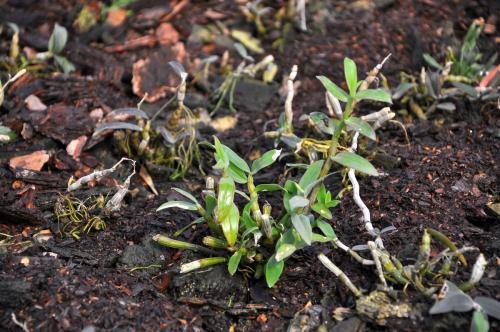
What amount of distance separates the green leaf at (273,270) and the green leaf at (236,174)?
31 centimetres

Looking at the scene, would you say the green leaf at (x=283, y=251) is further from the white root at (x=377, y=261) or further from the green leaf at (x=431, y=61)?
the green leaf at (x=431, y=61)

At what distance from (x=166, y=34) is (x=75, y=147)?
1121mm

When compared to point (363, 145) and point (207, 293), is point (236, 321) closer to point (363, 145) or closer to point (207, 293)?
point (207, 293)

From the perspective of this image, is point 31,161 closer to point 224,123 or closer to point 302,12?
point 224,123

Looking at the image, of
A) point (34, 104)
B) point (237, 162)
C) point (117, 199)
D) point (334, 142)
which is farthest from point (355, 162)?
point (34, 104)

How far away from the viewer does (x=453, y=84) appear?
286 centimetres

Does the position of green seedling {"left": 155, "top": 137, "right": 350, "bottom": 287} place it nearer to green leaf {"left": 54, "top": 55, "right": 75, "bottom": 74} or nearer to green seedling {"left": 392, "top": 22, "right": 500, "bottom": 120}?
green seedling {"left": 392, "top": 22, "right": 500, "bottom": 120}

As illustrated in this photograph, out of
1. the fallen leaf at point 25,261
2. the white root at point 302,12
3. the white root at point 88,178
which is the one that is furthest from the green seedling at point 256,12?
the fallen leaf at point 25,261

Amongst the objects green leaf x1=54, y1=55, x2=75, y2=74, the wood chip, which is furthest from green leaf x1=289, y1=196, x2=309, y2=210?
the wood chip

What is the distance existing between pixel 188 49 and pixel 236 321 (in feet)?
6.18

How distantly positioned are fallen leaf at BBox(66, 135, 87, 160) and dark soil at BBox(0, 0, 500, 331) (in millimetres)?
30

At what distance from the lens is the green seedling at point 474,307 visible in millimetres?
1734

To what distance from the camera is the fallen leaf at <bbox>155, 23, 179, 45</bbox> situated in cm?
345

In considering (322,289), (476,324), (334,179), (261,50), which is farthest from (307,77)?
(476,324)
